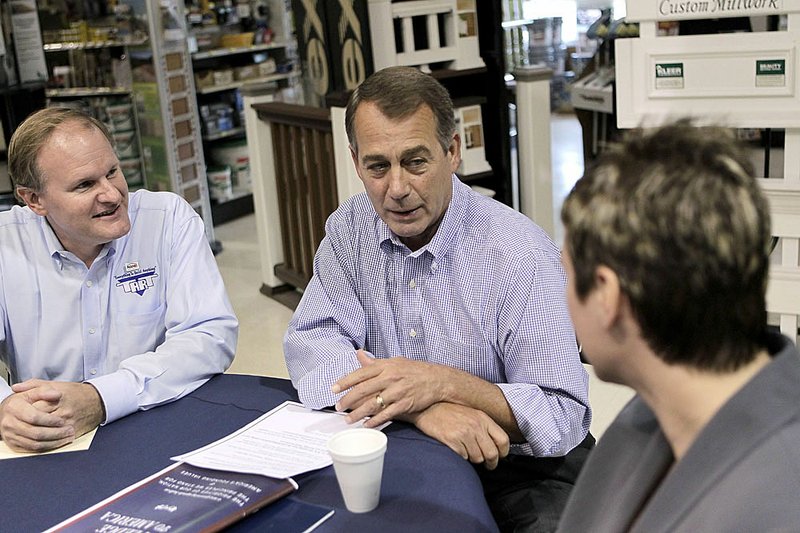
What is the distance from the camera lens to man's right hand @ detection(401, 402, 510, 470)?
1.60m

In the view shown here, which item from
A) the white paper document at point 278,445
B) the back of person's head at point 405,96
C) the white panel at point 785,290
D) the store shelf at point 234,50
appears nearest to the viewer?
the white paper document at point 278,445

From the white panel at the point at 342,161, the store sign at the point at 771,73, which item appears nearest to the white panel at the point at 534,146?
the white panel at the point at 342,161

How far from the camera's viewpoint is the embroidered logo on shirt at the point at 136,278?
7.06 ft

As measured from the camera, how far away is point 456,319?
1.93 metres

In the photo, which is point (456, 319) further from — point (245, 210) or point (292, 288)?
point (245, 210)

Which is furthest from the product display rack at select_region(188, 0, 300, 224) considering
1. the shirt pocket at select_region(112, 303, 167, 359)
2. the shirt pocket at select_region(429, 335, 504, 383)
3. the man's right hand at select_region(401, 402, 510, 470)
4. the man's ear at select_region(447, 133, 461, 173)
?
the man's right hand at select_region(401, 402, 510, 470)

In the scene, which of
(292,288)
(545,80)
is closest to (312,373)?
(545,80)

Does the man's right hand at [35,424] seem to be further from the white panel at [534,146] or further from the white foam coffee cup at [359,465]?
the white panel at [534,146]

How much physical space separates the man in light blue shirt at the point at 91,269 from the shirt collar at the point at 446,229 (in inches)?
17.0

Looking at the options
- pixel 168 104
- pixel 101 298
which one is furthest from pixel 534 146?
pixel 101 298

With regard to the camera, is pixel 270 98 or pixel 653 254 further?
pixel 270 98

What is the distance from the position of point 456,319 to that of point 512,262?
0.57ft

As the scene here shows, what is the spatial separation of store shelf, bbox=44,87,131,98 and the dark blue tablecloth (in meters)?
4.95

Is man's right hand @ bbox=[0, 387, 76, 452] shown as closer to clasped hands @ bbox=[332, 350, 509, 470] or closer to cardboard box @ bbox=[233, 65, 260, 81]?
clasped hands @ bbox=[332, 350, 509, 470]
